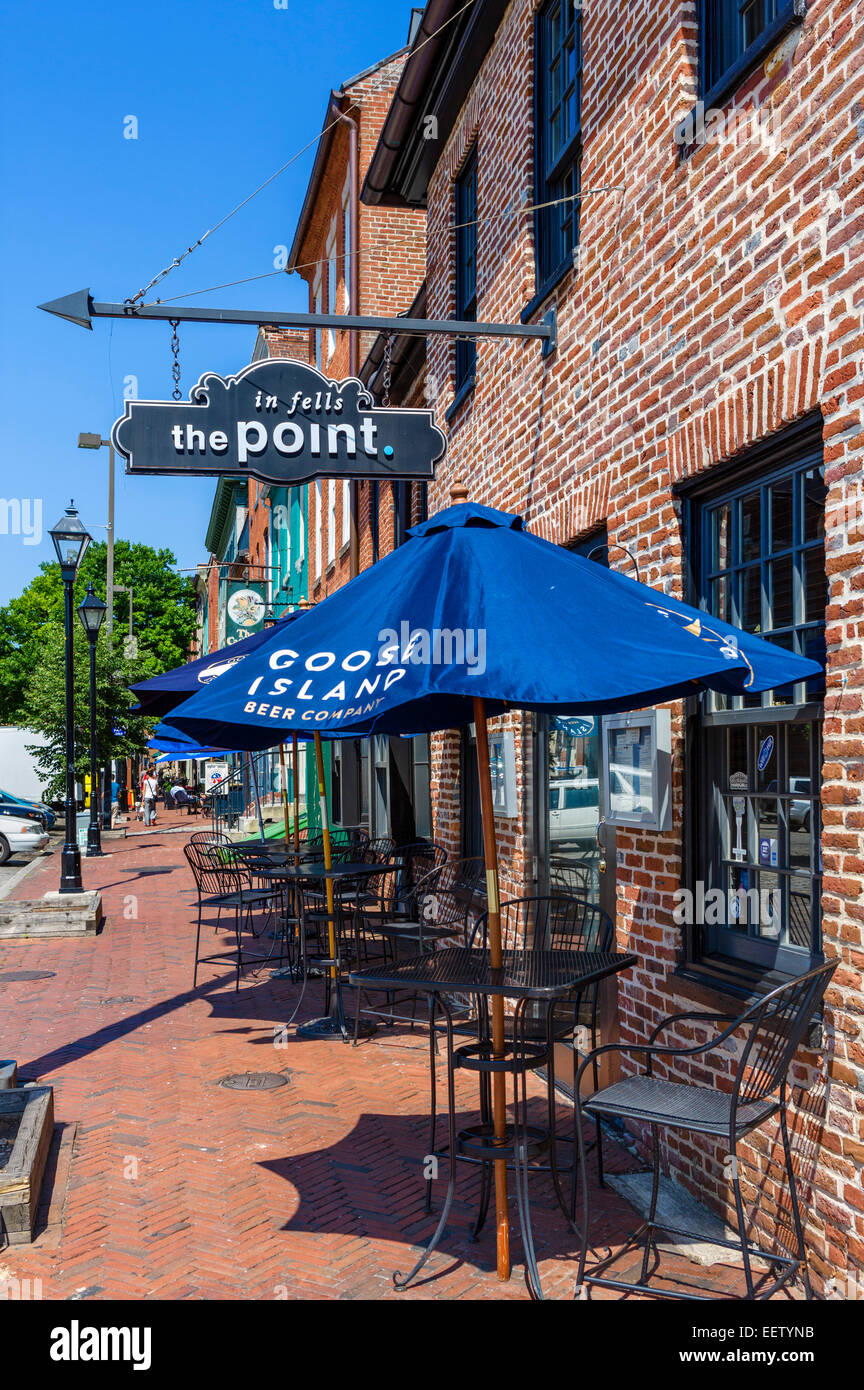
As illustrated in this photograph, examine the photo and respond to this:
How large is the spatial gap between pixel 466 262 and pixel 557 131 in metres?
2.61

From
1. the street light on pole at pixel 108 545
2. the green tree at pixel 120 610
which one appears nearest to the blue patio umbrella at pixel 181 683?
the street light on pole at pixel 108 545

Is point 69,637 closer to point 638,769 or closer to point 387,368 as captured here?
point 387,368

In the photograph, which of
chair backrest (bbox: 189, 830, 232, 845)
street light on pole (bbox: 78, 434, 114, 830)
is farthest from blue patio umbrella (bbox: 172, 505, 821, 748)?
street light on pole (bbox: 78, 434, 114, 830)

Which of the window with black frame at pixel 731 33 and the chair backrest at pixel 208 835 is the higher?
the window with black frame at pixel 731 33

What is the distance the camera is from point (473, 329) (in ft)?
22.3

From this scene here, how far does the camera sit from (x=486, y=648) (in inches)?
129

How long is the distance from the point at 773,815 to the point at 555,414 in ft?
10.9

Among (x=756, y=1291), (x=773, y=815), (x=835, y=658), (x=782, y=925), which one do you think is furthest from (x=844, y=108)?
(x=756, y=1291)

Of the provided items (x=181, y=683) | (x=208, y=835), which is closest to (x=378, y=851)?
(x=181, y=683)

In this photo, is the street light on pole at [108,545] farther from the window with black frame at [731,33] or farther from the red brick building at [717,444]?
the window with black frame at [731,33]

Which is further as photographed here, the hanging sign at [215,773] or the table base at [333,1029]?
the hanging sign at [215,773]

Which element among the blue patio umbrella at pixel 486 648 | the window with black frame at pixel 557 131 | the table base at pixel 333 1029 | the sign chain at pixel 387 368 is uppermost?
the sign chain at pixel 387 368

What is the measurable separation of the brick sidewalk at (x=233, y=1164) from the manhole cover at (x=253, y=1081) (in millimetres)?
73

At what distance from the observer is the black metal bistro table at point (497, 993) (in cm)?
383
